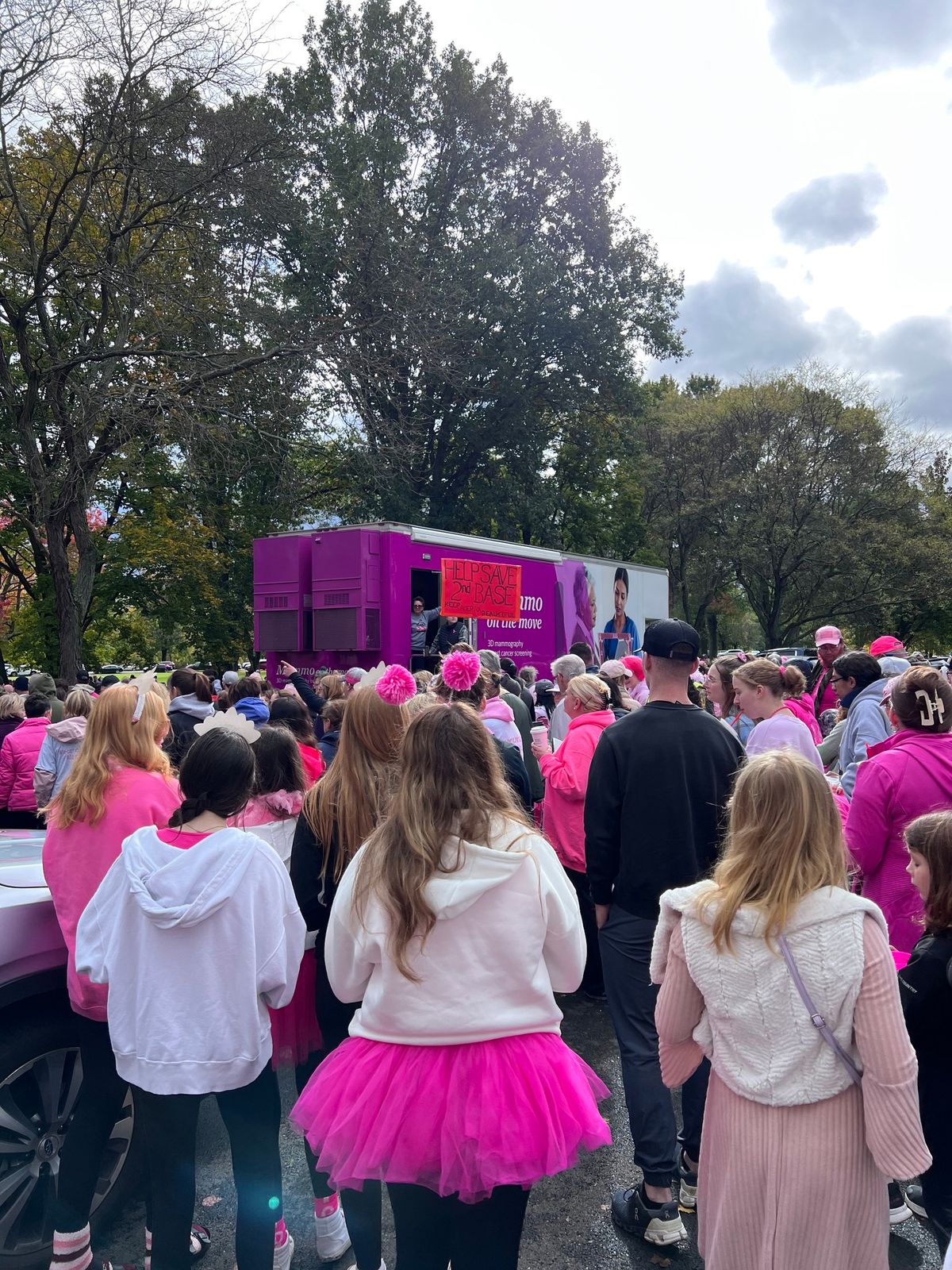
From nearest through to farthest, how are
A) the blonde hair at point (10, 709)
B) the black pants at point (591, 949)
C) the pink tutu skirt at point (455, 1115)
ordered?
the pink tutu skirt at point (455, 1115)
the black pants at point (591, 949)
the blonde hair at point (10, 709)

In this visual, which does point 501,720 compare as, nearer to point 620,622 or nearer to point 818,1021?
point 818,1021

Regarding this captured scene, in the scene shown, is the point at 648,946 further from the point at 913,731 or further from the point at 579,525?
the point at 579,525

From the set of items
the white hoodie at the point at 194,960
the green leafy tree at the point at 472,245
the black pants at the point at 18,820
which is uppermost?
the green leafy tree at the point at 472,245

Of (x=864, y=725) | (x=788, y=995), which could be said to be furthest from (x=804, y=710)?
(x=788, y=995)

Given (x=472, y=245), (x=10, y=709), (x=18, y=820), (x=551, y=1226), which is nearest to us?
(x=551, y=1226)

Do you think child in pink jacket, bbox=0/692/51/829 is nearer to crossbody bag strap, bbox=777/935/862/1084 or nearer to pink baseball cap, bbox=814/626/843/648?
crossbody bag strap, bbox=777/935/862/1084

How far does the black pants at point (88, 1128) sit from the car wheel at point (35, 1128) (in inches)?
6.6

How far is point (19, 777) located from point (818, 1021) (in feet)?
18.3

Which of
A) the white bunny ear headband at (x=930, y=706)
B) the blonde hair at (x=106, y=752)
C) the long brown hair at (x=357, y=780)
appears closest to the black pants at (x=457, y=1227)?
the long brown hair at (x=357, y=780)

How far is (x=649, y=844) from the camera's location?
11.5 feet

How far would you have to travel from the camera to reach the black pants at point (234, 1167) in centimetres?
265

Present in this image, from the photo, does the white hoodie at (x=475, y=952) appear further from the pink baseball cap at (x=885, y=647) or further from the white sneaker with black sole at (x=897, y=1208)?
the pink baseball cap at (x=885, y=647)

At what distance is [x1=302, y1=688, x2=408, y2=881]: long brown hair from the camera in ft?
9.78

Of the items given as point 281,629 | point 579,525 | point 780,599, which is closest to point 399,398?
point 579,525
